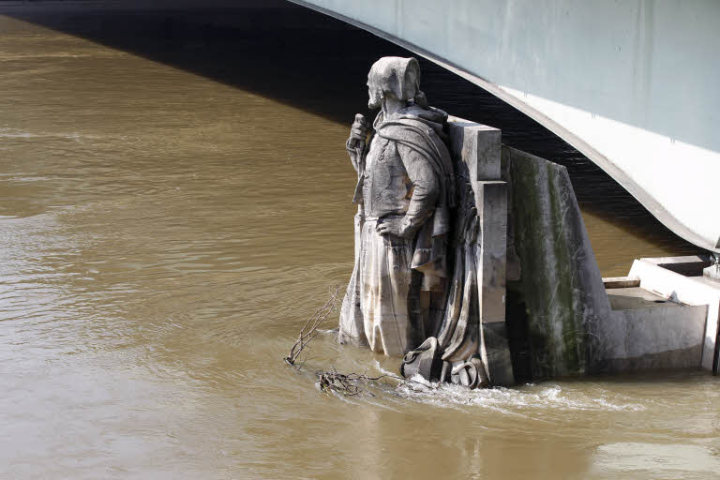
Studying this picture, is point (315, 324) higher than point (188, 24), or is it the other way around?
point (188, 24)

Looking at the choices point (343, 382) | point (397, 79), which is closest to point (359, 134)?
point (397, 79)

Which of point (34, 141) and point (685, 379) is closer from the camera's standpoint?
point (685, 379)

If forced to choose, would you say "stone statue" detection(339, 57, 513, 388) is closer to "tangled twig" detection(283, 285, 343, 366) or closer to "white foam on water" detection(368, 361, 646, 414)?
"white foam on water" detection(368, 361, 646, 414)

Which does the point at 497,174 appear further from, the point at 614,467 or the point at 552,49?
the point at 552,49

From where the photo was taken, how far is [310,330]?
8.59 metres

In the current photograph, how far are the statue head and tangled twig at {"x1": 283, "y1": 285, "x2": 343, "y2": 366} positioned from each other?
2073 millimetres

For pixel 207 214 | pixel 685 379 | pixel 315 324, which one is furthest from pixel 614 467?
pixel 207 214

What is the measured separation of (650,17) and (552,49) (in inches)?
68.9

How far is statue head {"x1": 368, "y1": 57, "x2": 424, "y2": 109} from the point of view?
7.38 metres

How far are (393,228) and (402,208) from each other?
0.18 m

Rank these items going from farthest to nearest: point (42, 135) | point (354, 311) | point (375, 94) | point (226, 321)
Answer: point (42, 135)
point (226, 321)
point (354, 311)
point (375, 94)

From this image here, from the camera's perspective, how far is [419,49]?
14031 mm

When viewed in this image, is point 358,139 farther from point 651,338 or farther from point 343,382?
point 651,338

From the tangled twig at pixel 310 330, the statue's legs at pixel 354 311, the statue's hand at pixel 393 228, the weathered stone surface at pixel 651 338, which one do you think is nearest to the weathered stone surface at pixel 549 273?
the weathered stone surface at pixel 651 338
